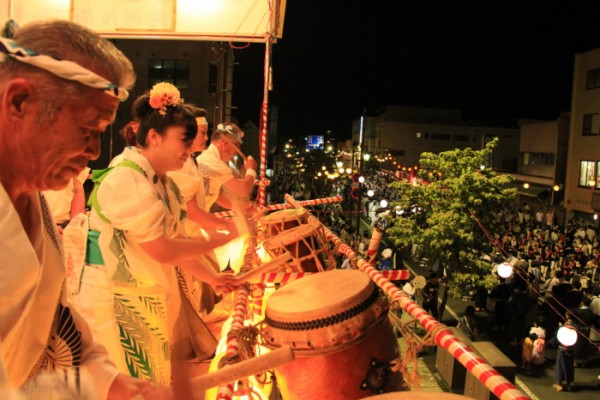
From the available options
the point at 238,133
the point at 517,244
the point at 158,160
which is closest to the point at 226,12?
the point at 238,133

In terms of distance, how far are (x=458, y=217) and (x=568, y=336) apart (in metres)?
5.11

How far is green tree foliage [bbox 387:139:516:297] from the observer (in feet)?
45.8

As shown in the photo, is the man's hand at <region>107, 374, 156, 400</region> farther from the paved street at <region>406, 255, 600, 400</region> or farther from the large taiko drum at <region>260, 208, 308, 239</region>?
the paved street at <region>406, 255, 600, 400</region>

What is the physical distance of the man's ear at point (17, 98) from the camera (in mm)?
1100

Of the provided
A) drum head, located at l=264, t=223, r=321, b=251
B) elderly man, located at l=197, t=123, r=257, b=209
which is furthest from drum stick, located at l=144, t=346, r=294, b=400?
elderly man, located at l=197, t=123, r=257, b=209

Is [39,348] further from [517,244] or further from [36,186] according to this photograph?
[517,244]

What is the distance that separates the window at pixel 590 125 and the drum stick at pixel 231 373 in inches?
1136

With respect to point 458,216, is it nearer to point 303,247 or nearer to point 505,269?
point 505,269

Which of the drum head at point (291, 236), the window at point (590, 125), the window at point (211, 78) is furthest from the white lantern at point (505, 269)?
A: the window at point (590, 125)

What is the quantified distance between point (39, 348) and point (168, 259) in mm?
1057

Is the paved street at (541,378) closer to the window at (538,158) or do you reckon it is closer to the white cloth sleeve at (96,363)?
the white cloth sleeve at (96,363)

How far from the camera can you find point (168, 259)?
7.79 ft

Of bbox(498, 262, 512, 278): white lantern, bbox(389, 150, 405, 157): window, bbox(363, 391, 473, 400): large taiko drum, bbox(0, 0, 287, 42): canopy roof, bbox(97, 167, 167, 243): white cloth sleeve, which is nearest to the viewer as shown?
bbox(363, 391, 473, 400): large taiko drum

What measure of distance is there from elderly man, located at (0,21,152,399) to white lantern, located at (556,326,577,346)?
10.0 meters
